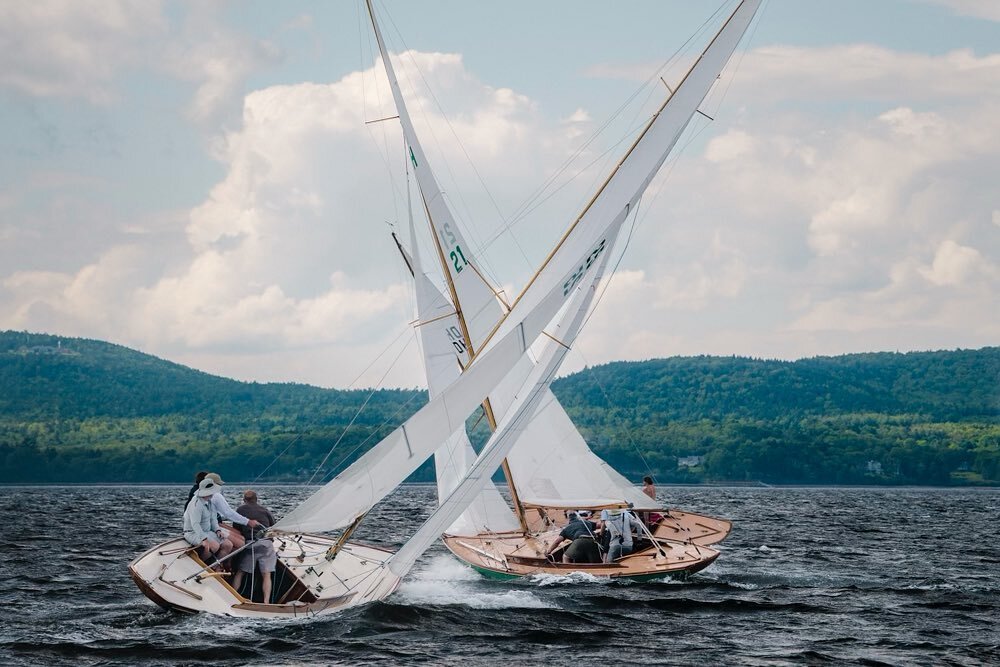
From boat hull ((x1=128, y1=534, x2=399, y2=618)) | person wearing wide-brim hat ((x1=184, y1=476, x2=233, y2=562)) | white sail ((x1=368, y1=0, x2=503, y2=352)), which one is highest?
white sail ((x1=368, y1=0, x2=503, y2=352))

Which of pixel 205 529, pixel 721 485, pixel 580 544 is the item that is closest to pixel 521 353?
pixel 205 529

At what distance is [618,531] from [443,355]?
16.5ft

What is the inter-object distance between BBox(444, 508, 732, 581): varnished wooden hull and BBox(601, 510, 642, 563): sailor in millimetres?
230

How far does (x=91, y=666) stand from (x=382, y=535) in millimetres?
21401

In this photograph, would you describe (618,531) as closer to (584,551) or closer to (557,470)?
(584,551)

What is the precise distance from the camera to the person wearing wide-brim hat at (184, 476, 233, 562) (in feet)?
53.9

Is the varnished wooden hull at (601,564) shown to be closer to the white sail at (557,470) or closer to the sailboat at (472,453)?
the sailboat at (472,453)

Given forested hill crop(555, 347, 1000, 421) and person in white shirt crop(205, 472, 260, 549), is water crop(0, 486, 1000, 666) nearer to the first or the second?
person in white shirt crop(205, 472, 260, 549)

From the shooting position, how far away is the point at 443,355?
23625mm

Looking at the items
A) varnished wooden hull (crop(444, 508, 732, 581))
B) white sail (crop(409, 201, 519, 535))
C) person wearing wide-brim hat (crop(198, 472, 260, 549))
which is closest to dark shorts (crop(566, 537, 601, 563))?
varnished wooden hull (crop(444, 508, 732, 581))

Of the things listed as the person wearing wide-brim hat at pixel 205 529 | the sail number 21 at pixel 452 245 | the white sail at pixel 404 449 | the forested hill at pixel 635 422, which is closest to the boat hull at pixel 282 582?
the person wearing wide-brim hat at pixel 205 529

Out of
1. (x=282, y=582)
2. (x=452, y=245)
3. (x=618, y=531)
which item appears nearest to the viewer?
(x=282, y=582)

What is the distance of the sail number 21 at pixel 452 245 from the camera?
22.5m

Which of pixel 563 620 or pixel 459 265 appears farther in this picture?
pixel 459 265
